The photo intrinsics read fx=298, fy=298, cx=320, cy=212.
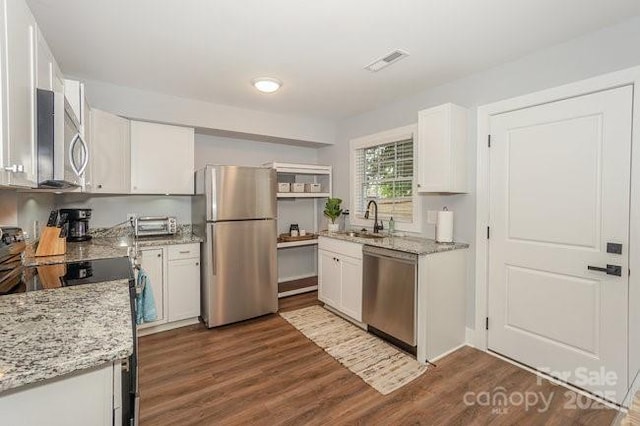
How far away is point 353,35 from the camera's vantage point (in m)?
2.09

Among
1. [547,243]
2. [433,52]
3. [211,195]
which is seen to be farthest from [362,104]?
[547,243]

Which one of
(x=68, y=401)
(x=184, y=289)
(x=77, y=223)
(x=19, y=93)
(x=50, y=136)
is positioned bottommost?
(x=184, y=289)

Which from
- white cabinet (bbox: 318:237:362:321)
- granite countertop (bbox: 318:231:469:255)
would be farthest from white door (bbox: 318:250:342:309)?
granite countertop (bbox: 318:231:469:255)

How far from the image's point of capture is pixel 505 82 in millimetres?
2500

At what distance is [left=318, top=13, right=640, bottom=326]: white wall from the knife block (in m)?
3.17

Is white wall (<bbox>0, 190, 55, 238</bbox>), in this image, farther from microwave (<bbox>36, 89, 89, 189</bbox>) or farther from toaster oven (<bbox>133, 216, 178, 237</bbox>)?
microwave (<bbox>36, 89, 89, 189</bbox>)

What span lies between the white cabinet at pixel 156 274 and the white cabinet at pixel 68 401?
2331 millimetres

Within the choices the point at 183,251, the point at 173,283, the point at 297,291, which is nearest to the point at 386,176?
the point at 297,291

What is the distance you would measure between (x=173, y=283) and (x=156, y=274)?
0.64ft

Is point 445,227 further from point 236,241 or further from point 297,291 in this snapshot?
point 297,291

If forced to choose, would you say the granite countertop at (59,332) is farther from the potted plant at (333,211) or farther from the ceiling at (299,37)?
the potted plant at (333,211)

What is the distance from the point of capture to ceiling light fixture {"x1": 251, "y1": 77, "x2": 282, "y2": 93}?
2.76 metres

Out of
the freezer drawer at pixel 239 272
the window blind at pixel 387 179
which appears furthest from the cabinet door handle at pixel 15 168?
the window blind at pixel 387 179

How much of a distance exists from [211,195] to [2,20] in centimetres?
214
